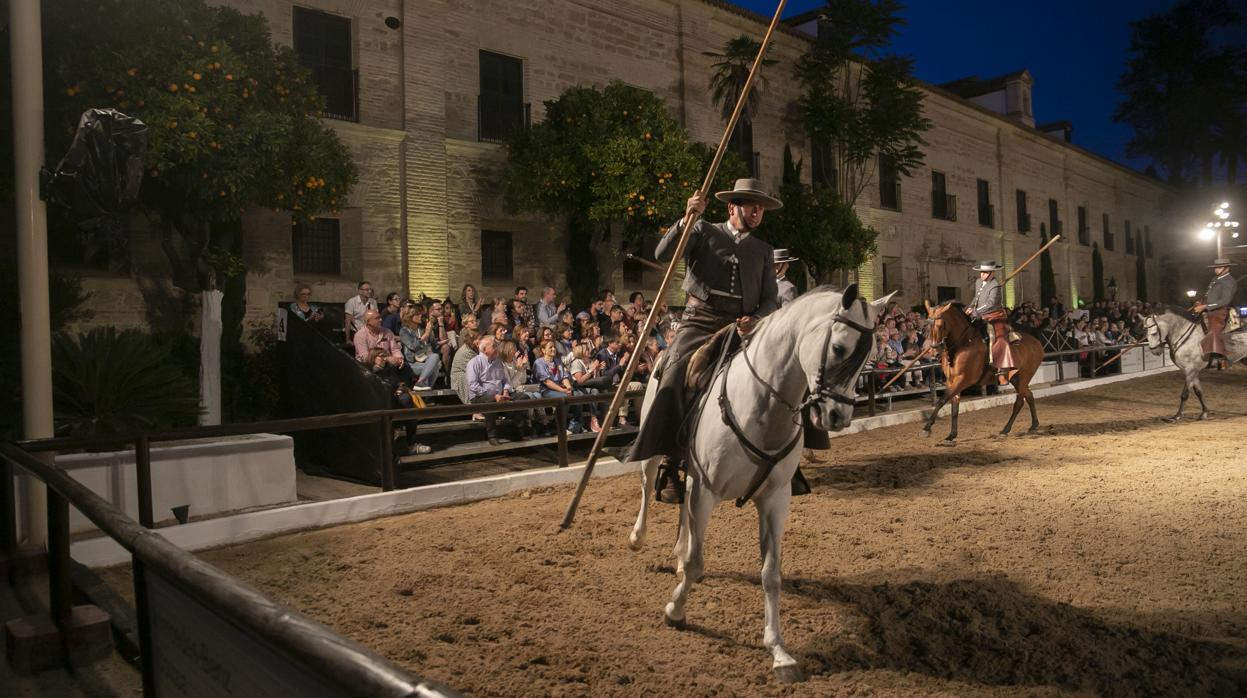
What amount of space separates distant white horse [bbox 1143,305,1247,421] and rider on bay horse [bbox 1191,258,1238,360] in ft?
0.57

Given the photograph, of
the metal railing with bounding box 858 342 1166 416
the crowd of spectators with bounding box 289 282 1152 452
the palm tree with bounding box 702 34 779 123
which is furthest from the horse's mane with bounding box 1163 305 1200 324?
the palm tree with bounding box 702 34 779 123

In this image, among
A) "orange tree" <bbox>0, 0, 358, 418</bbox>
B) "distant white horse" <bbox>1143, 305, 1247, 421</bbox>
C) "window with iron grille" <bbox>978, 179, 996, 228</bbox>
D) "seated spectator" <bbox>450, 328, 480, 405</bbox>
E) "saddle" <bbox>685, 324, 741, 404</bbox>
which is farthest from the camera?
"window with iron grille" <bbox>978, 179, 996, 228</bbox>

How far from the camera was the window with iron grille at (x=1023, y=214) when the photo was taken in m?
35.9

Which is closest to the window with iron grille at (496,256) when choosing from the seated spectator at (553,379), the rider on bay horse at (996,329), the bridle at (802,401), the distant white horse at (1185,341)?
the seated spectator at (553,379)

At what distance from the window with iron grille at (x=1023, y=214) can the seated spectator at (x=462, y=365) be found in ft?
107

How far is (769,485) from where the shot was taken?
15.0ft

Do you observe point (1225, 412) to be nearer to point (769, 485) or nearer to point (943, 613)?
point (943, 613)

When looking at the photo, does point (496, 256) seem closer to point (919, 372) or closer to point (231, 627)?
point (919, 372)

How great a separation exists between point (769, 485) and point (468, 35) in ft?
49.9

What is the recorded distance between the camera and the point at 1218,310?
1478 cm

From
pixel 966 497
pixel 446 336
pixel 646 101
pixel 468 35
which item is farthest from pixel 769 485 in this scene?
pixel 468 35

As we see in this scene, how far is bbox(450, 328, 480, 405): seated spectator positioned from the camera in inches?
426

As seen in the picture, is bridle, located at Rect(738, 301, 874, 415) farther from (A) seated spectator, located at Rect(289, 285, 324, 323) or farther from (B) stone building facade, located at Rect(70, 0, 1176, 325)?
(B) stone building facade, located at Rect(70, 0, 1176, 325)

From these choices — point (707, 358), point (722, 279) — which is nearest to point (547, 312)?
point (722, 279)
